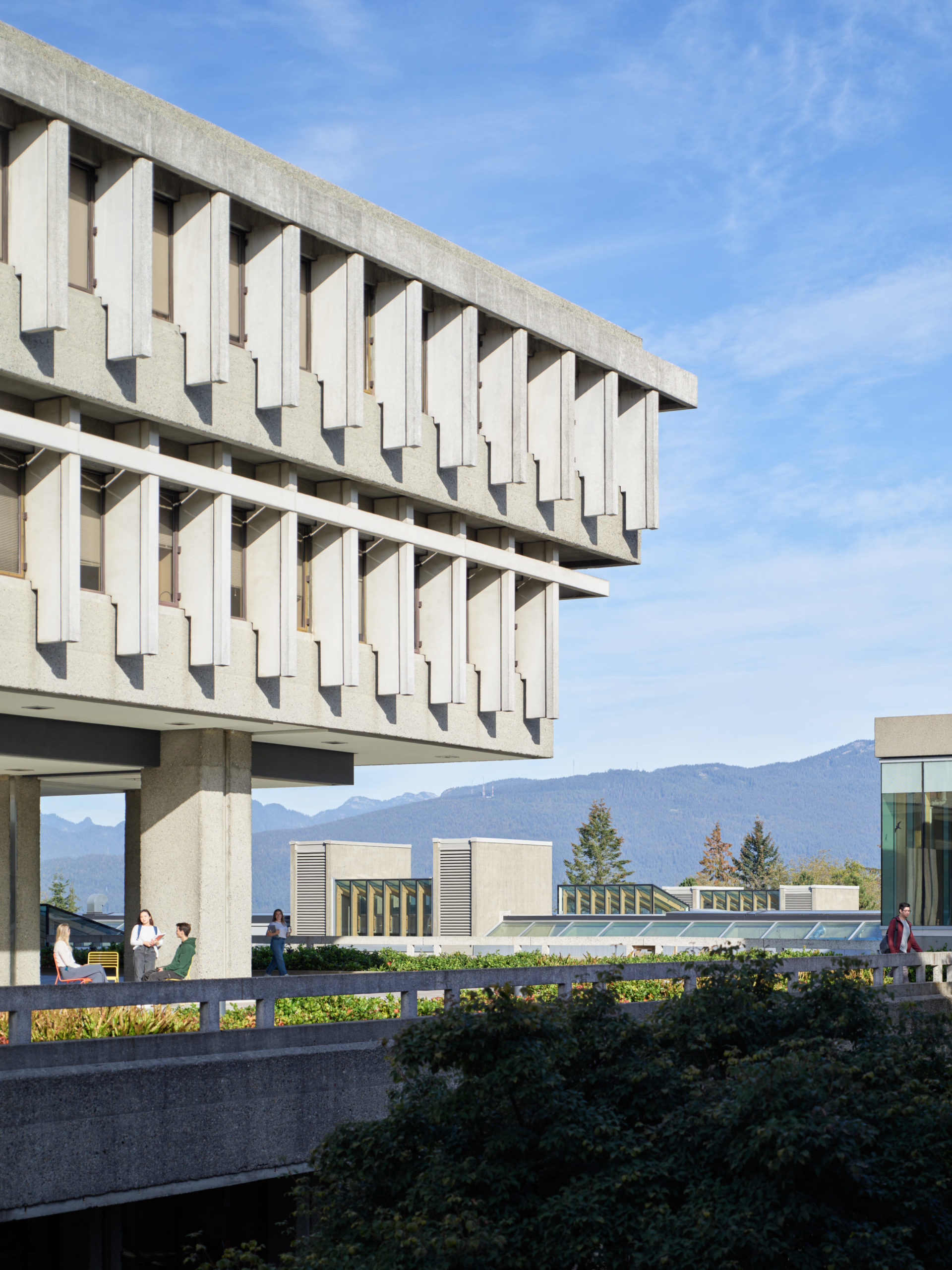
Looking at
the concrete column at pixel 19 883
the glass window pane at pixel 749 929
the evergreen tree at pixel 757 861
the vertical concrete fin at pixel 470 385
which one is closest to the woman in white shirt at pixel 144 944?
the concrete column at pixel 19 883

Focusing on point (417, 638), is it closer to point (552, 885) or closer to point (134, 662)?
point (134, 662)

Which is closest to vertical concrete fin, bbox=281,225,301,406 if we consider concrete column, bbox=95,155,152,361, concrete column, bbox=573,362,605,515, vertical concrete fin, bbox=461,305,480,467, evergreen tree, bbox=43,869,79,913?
concrete column, bbox=95,155,152,361

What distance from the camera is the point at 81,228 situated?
23.9 meters

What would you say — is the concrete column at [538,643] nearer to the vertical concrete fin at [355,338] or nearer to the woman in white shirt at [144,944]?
the vertical concrete fin at [355,338]

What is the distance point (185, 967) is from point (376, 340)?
41.6 feet

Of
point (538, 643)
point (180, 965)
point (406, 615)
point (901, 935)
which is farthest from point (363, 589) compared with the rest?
point (901, 935)

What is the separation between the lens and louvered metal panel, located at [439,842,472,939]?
52.2m

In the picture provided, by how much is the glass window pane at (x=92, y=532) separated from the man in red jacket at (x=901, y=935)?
14286 mm

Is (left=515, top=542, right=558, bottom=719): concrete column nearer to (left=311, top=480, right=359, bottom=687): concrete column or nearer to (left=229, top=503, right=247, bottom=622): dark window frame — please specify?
(left=311, top=480, right=359, bottom=687): concrete column

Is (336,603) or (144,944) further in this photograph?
(336,603)

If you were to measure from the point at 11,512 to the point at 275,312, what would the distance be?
5806 millimetres

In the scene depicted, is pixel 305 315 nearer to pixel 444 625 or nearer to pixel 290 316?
pixel 290 316

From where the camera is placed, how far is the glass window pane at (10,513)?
23.2 metres

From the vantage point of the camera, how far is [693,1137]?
1053 centimetres
